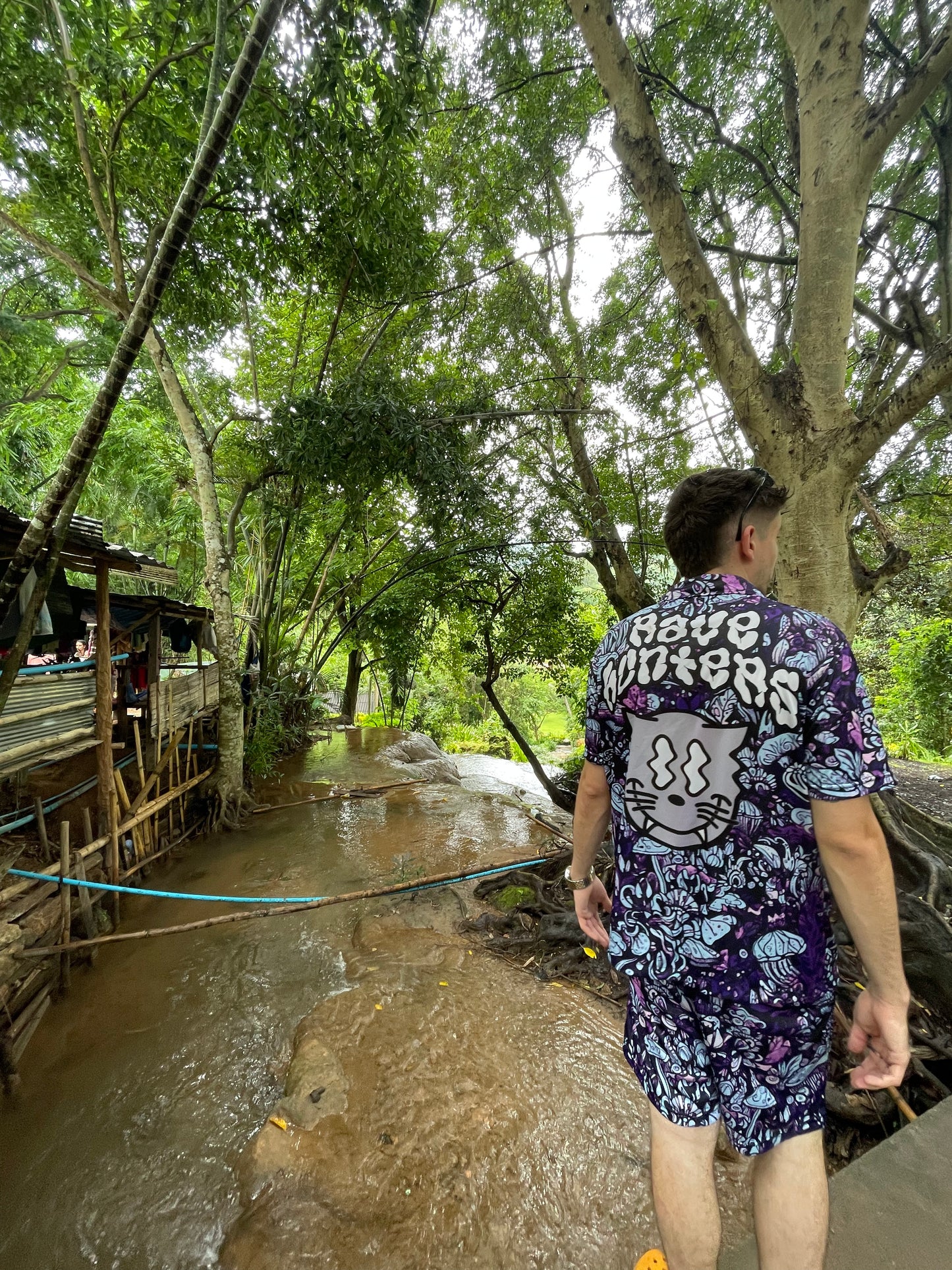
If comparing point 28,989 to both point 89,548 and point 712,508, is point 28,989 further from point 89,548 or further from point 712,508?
point 712,508

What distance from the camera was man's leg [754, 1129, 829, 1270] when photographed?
3.68ft

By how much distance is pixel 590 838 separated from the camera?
1.63 m

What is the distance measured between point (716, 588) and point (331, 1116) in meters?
3.05

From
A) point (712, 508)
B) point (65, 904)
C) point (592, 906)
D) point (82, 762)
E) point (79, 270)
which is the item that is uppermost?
point (79, 270)

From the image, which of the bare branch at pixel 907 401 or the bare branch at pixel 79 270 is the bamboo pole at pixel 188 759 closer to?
the bare branch at pixel 79 270

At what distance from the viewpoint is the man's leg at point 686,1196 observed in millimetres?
1226

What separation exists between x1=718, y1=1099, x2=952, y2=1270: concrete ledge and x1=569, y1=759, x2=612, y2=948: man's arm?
947 mm

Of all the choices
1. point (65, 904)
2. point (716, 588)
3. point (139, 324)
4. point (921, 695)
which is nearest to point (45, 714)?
point (65, 904)

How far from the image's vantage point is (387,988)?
10.8 feet

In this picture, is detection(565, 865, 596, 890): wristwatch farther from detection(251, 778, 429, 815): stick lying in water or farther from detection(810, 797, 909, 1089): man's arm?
detection(251, 778, 429, 815): stick lying in water

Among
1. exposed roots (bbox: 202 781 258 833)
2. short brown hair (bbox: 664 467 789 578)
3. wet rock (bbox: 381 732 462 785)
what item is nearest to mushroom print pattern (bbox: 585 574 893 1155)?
short brown hair (bbox: 664 467 789 578)

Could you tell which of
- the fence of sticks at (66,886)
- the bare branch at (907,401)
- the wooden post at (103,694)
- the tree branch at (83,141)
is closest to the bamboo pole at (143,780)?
the fence of sticks at (66,886)

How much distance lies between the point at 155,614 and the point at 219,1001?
13.3 ft

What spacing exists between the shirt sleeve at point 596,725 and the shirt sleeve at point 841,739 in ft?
1.61
